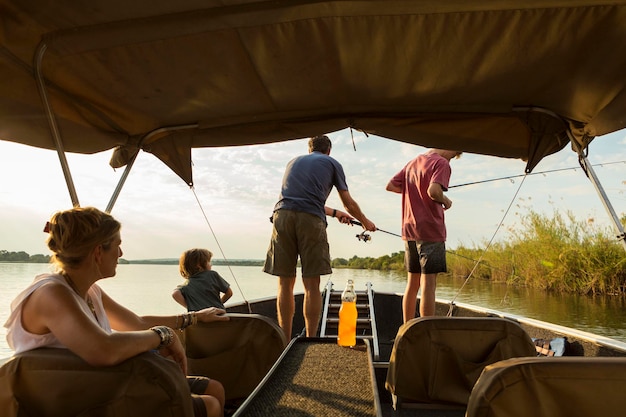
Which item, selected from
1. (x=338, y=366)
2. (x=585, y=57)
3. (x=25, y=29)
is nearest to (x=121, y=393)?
(x=338, y=366)

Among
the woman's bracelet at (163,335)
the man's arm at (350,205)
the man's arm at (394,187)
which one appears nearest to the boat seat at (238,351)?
the woman's bracelet at (163,335)

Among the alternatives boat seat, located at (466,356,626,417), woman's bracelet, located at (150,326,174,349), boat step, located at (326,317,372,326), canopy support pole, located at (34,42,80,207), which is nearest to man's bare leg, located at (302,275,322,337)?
boat step, located at (326,317,372,326)

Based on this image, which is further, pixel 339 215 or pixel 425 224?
pixel 339 215

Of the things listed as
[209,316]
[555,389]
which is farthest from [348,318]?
[555,389]

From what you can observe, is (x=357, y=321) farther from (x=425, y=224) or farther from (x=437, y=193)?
(x=437, y=193)

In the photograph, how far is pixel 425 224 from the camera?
3.03m

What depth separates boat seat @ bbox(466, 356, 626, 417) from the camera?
900 mm

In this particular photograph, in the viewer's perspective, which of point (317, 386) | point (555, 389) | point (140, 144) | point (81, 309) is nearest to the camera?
point (555, 389)

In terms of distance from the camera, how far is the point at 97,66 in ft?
6.29

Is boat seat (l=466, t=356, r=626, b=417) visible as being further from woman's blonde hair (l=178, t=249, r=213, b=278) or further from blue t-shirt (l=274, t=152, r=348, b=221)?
woman's blonde hair (l=178, t=249, r=213, b=278)

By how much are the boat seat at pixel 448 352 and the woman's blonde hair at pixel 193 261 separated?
1.58 metres

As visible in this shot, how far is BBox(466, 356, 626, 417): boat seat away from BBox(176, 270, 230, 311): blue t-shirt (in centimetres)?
206

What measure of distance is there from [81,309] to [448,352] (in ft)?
3.80

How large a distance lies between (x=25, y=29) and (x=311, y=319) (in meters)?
1.98
